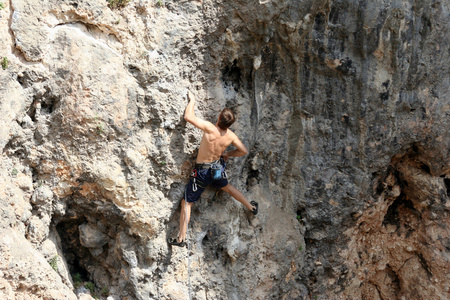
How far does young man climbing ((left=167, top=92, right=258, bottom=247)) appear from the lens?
15.0ft

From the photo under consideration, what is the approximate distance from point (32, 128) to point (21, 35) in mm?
872

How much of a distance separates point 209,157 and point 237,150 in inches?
15.1

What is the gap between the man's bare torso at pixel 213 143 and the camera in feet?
15.0

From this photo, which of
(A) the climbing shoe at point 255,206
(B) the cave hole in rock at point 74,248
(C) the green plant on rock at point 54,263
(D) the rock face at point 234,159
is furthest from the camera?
(A) the climbing shoe at point 255,206

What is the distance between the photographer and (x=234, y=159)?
5207 millimetres

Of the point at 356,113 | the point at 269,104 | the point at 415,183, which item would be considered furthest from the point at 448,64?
the point at 269,104

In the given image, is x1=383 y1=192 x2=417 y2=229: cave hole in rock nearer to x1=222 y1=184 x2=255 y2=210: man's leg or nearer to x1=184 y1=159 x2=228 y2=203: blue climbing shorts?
x1=222 y1=184 x2=255 y2=210: man's leg

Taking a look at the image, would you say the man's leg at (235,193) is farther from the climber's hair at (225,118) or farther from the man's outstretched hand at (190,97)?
the man's outstretched hand at (190,97)

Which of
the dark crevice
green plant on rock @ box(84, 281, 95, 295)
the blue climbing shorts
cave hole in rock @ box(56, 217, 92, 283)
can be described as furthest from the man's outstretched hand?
green plant on rock @ box(84, 281, 95, 295)

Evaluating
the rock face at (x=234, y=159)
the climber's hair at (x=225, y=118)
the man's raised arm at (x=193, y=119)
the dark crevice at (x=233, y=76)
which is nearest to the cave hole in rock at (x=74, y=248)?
the rock face at (x=234, y=159)

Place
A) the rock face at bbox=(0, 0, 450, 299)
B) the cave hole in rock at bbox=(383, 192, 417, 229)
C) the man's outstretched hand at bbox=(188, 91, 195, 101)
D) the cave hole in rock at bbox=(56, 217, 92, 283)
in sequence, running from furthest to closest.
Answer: the cave hole in rock at bbox=(383, 192, 417, 229), the cave hole in rock at bbox=(56, 217, 92, 283), the man's outstretched hand at bbox=(188, 91, 195, 101), the rock face at bbox=(0, 0, 450, 299)

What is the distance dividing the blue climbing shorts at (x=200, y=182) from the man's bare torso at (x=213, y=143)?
11 cm

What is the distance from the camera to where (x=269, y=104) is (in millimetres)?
5367

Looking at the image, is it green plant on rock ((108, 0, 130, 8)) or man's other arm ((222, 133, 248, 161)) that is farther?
man's other arm ((222, 133, 248, 161))
